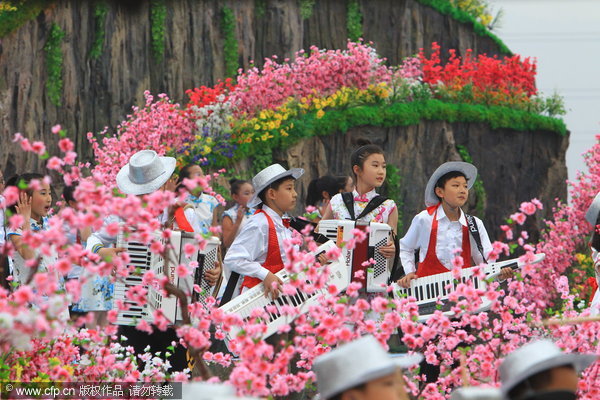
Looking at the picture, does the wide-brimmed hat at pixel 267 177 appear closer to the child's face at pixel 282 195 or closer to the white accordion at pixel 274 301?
the child's face at pixel 282 195

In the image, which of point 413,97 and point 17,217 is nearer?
point 17,217

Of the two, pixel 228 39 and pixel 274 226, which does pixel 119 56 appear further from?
pixel 274 226

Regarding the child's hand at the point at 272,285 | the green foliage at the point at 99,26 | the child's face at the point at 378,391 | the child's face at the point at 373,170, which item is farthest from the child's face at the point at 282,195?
the green foliage at the point at 99,26

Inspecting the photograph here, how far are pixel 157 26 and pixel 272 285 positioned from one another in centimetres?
1355

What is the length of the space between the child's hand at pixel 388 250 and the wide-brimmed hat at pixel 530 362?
3.78m

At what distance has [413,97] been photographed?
1781cm

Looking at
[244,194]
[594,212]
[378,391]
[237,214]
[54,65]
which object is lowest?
[378,391]

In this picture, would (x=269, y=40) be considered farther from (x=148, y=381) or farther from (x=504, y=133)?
(x=148, y=381)

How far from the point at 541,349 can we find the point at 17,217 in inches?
83.4

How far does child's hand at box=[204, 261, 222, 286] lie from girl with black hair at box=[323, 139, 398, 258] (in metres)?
1.34

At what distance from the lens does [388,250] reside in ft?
24.9

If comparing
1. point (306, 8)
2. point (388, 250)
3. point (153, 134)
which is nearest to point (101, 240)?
point (388, 250)

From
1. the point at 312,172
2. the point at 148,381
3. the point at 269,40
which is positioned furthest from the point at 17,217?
A: the point at 269,40

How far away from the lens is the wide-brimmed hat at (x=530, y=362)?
357 centimetres
